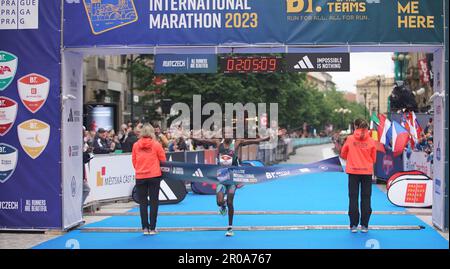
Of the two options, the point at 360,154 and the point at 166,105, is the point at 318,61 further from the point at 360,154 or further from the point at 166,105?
the point at 166,105

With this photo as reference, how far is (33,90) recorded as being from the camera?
11672 millimetres

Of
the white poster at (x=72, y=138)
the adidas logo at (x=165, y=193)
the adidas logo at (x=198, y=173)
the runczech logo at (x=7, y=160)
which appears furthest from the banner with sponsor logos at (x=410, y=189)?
the runczech logo at (x=7, y=160)

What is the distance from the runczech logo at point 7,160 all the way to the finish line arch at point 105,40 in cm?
2

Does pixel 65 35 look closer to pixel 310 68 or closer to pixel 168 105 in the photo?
pixel 310 68

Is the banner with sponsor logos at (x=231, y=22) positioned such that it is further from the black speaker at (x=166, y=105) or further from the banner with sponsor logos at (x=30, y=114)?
the black speaker at (x=166, y=105)

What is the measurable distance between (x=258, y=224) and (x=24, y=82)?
5.34 meters

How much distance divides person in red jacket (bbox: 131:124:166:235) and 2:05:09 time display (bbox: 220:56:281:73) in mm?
2053

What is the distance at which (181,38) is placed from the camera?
11.9 metres

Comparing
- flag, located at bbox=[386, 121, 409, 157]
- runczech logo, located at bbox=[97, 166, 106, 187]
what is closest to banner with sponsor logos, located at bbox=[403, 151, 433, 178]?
flag, located at bbox=[386, 121, 409, 157]

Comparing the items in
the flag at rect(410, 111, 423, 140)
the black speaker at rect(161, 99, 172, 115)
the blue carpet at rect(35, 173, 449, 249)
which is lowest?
the blue carpet at rect(35, 173, 449, 249)

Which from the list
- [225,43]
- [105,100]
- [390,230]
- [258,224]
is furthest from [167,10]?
[105,100]

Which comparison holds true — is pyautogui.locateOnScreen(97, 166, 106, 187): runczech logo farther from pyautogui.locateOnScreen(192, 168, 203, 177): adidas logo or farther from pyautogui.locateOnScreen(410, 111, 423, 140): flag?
pyautogui.locateOnScreen(410, 111, 423, 140): flag

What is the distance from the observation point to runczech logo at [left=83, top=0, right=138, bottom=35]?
11.9m

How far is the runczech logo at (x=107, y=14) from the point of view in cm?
1187
